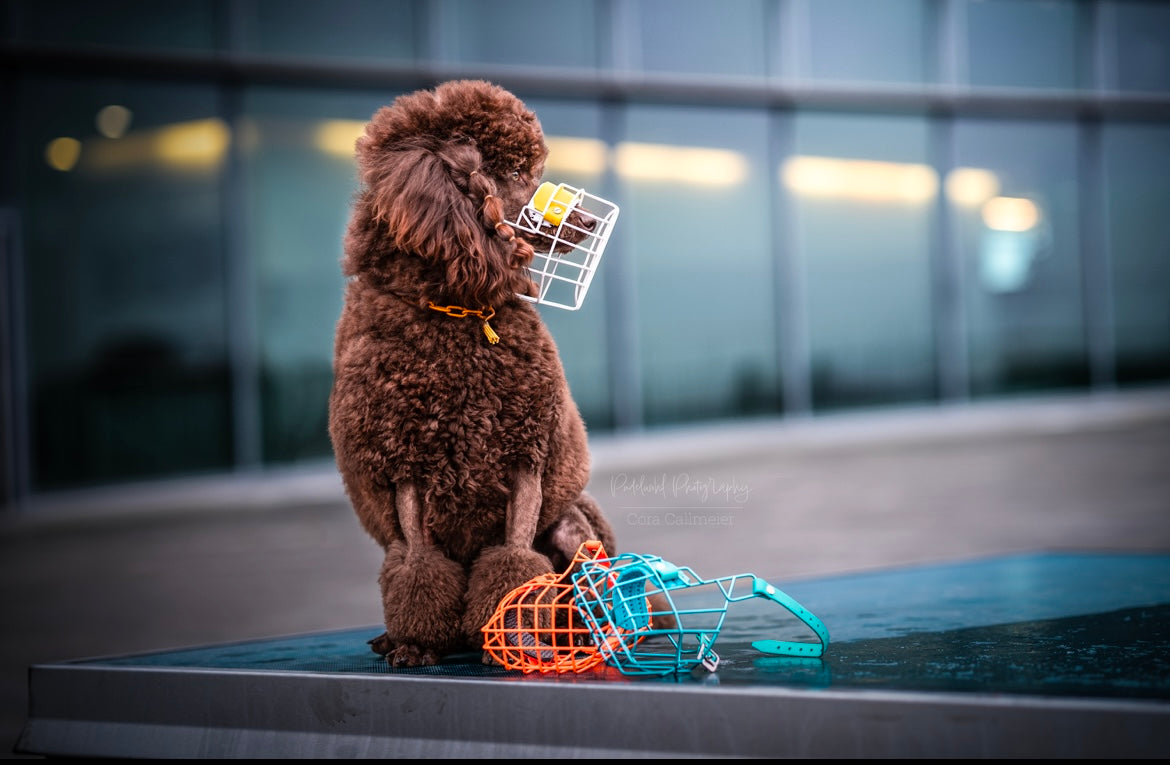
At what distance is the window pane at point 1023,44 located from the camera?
10.4 meters

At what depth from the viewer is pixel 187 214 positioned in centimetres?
793

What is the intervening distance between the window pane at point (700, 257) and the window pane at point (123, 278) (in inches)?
137

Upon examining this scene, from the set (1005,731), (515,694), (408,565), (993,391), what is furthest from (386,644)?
(993,391)

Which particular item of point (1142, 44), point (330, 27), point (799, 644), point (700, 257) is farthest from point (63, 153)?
point (1142, 44)

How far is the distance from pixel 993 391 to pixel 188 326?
7.43 metres

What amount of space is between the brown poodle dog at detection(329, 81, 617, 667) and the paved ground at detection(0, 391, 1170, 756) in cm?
169

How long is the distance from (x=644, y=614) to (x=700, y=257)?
8.11 meters

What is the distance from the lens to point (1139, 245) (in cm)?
1106

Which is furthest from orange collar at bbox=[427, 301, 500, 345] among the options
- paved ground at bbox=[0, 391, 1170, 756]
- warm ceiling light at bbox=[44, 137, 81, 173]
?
warm ceiling light at bbox=[44, 137, 81, 173]

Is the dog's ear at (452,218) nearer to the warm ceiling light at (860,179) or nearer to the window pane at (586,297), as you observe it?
the window pane at (586,297)

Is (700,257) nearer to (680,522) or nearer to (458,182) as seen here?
(680,522)

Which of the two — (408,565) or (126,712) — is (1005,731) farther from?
(126,712)

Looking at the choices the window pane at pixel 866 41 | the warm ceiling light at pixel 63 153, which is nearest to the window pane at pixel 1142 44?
the window pane at pixel 866 41

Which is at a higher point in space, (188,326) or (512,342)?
(188,326)
